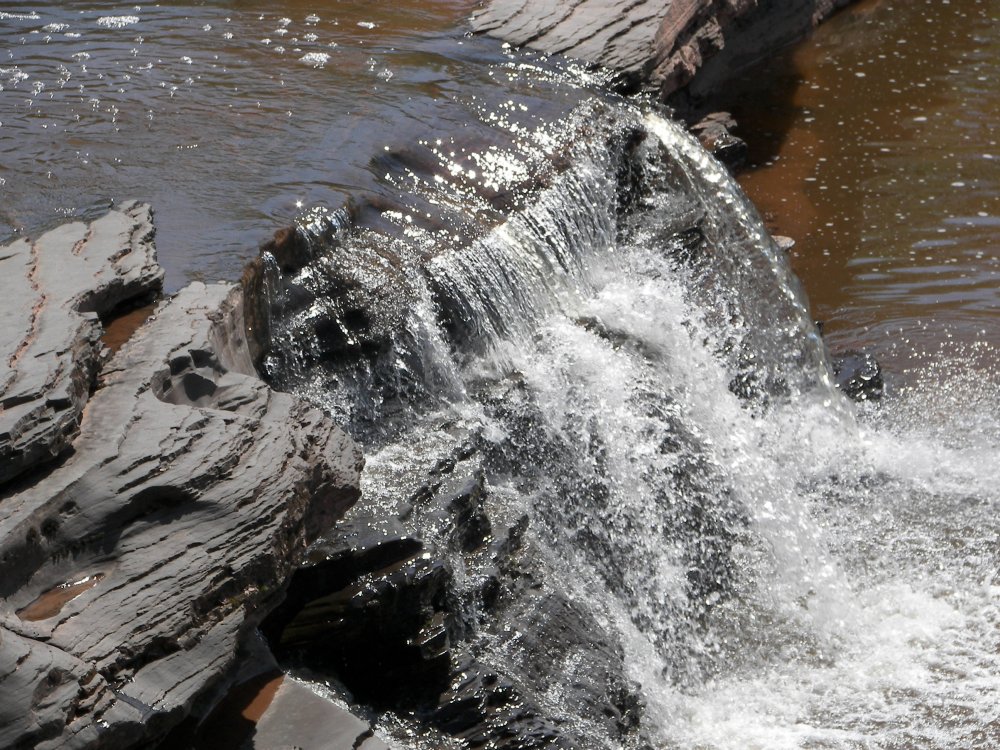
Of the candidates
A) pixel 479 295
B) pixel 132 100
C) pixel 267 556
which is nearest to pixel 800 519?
pixel 479 295

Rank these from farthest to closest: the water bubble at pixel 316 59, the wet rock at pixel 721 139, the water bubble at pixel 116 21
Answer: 1. the wet rock at pixel 721 139
2. the water bubble at pixel 116 21
3. the water bubble at pixel 316 59

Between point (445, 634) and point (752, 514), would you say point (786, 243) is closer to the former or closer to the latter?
point (752, 514)

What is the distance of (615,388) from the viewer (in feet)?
17.7

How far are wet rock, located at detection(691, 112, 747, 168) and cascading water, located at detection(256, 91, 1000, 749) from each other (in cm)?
233

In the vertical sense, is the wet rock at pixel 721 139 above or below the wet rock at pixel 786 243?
above

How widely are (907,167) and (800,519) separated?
4.39 m

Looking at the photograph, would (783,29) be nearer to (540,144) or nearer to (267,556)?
(540,144)

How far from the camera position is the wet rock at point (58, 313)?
2.96 m

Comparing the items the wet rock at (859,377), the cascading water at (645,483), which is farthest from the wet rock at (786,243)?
the cascading water at (645,483)

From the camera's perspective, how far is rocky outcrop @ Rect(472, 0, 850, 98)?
747 cm

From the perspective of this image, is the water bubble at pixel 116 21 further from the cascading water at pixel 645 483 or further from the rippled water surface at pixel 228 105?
the cascading water at pixel 645 483

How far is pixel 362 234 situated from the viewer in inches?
Answer: 207

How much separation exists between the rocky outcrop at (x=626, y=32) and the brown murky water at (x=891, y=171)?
3.96ft

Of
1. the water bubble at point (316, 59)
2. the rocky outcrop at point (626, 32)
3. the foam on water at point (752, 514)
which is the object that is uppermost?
the rocky outcrop at point (626, 32)
